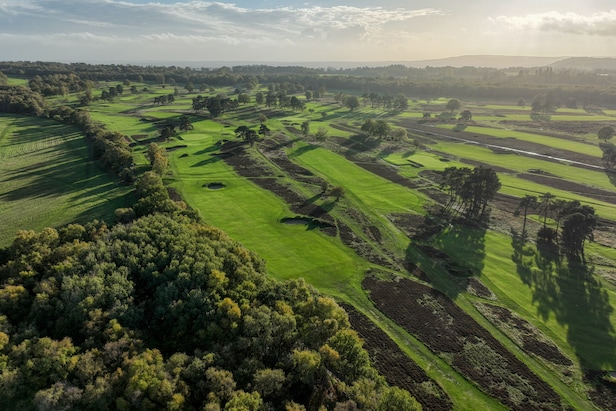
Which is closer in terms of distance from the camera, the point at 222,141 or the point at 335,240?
the point at 335,240

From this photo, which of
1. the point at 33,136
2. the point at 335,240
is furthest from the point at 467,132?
the point at 33,136

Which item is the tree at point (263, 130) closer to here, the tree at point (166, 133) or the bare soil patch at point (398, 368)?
the tree at point (166, 133)

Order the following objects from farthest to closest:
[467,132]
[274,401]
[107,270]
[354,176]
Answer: [467,132], [354,176], [107,270], [274,401]

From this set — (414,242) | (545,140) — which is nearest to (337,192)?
(414,242)

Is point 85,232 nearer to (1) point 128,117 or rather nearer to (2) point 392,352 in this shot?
(2) point 392,352

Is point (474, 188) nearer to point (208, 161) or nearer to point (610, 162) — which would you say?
point (610, 162)

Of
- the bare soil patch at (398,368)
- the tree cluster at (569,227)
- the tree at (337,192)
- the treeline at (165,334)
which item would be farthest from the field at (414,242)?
the treeline at (165,334)
